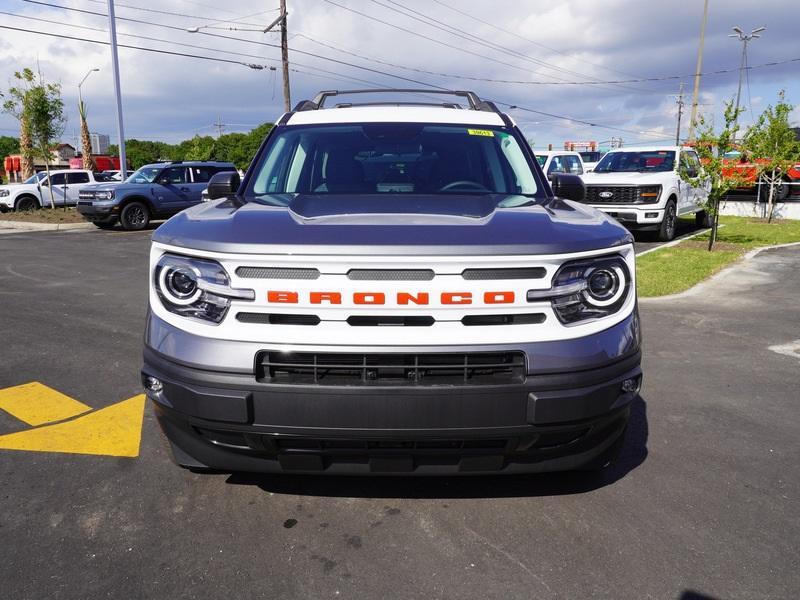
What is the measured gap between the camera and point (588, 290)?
2482 mm

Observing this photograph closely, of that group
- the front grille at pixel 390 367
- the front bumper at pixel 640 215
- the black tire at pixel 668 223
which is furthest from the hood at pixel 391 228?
the black tire at pixel 668 223

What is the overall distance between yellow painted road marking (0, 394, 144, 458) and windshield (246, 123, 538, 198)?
1.62 m

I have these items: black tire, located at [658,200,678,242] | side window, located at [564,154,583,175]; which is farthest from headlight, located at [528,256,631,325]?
side window, located at [564,154,583,175]

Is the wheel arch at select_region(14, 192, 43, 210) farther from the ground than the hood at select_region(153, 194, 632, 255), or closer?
closer

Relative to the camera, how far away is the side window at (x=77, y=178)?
82.2ft

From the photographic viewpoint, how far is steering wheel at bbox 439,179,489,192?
11.8ft

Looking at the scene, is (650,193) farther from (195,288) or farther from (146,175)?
(146,175)

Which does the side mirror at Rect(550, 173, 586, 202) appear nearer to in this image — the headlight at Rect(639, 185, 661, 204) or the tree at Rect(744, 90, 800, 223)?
the headlight at Rect(639, 185, 661, 204)

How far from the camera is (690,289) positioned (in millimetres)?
8641

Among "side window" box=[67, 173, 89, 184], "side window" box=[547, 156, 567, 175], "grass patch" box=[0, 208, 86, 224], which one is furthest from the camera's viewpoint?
"side window" box=[67, 173, 89, 184]

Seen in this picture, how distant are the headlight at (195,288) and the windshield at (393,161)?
1052mm

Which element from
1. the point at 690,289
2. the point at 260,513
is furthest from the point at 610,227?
the point at 690,289

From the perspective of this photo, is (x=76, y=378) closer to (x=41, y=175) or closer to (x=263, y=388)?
(x=263, y=388)

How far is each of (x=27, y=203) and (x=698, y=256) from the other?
23925mm
